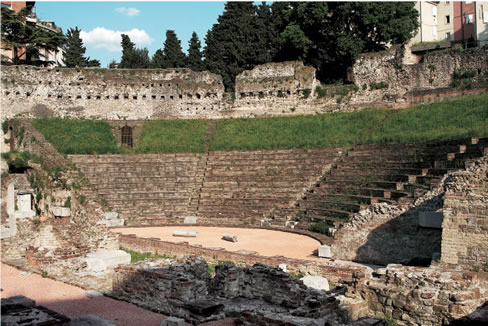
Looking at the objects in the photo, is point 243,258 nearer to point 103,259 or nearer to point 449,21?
point 103,259

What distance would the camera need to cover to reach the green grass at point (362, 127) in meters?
24.0

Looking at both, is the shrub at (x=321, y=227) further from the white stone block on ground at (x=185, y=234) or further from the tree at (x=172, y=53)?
the tree at (x=172, y=53)

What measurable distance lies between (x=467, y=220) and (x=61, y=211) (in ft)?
63.5

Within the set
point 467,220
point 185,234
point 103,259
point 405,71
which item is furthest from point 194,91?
point 467,220

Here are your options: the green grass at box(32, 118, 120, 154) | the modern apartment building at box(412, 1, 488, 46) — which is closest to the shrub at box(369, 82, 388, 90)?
the green grass at box(32, 118, 120, 154)

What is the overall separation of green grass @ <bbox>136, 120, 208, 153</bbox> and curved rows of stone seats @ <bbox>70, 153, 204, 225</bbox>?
865mm

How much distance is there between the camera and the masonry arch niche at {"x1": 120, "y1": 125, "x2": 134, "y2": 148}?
3194 cm

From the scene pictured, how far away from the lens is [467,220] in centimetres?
1184

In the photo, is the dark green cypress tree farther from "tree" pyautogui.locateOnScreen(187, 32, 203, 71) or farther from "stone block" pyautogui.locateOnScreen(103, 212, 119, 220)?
"stone block" pyautogui.locateOnScreen(103, 212, 119, 220)

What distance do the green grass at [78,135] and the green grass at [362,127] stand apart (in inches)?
274

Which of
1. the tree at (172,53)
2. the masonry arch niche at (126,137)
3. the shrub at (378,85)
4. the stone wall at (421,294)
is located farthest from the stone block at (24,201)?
the tree at (172,53)

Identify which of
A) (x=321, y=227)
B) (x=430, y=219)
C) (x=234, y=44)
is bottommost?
(x=321, y=227)

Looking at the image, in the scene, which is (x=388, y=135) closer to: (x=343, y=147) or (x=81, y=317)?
(x=343, y=147)

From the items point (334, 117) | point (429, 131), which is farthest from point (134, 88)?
point (429, 131)
